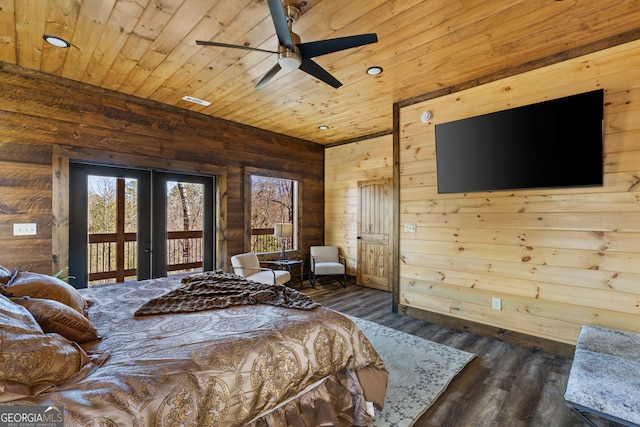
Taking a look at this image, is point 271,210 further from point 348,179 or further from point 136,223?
point 136,223

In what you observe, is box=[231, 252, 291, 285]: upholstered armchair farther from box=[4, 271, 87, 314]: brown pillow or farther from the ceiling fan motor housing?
the ceiling fan motor housing

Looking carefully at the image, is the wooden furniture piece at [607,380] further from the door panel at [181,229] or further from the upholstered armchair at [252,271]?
the door panel at [181,229]

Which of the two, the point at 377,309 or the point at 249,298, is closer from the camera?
the point at 249,298

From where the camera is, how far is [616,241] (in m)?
2.58

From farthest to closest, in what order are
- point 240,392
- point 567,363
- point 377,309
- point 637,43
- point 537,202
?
point 377,309 → point 537,202 → point 567,363 → point 637,43 → point 240,392

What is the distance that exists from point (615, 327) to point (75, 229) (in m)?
5.60

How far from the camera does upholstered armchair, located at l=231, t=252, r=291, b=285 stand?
4.31m

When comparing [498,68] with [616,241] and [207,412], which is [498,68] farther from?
[207,412]

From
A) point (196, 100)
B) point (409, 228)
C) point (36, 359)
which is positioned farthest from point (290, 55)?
point (409, 228)

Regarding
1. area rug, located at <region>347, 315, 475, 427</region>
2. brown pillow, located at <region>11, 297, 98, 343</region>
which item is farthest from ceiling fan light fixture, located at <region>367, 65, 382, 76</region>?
brown pillow, located at <region>11, 297, 98, 343</region>

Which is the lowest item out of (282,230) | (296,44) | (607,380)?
(607,380)

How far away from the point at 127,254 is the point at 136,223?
1.37 feet

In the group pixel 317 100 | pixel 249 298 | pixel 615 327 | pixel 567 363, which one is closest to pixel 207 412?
pixel 249 298

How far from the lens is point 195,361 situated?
1.29 m
